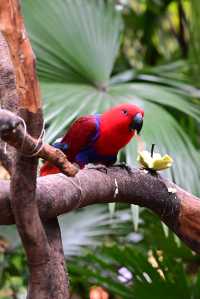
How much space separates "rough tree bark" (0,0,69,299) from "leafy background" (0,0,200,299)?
0.62 meters

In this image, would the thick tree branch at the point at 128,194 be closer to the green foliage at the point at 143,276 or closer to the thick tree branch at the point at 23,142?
the thick tree branch at the point at 23,142

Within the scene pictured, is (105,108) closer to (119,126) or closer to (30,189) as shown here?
(119,126)

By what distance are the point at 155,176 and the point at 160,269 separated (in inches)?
18.3

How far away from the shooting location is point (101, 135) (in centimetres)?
168

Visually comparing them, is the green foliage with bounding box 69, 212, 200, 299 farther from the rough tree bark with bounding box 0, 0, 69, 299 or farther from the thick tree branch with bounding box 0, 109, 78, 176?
the thick tree branch with bounding box 0, 109, 78, 176

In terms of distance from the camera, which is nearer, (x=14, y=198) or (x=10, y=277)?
(x=14, y=198)

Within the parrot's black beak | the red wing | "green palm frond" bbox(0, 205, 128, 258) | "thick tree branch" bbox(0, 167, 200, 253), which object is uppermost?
the parrot's black beak

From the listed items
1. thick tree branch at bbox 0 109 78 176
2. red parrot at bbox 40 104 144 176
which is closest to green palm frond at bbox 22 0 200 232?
red parrot at bbox 40 104 144 176

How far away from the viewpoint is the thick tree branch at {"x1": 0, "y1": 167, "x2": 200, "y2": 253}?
3.94ft

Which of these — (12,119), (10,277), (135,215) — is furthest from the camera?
(10,277)

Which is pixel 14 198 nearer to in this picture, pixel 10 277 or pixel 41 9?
pixel 41 9

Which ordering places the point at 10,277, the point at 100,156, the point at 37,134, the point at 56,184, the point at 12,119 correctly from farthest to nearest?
the point at 10,277
the point at 100,156
the point at 56,184
the point at 37,134
the point at 12,119

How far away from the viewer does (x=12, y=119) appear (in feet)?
2.80

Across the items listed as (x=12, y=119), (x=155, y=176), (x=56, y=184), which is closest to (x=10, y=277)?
(x=155, y=176)
